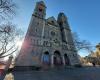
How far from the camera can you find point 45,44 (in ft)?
80.9

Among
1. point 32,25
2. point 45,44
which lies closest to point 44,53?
point 45,44

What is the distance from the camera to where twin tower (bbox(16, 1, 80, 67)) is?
20859mm

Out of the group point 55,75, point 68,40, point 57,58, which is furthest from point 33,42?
point 68,40

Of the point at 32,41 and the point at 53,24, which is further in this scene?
the point at 53,24

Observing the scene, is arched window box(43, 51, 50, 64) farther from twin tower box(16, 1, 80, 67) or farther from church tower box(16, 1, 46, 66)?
church tower box(16, 1, 46, 66)

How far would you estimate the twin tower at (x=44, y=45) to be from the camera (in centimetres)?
2086

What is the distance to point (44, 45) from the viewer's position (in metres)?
24.3

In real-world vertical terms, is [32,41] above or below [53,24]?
below

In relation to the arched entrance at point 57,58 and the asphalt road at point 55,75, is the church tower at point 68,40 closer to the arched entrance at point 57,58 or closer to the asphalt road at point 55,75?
the arched entrance at point 57,58

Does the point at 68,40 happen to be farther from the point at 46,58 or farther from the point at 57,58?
the point at 46,58

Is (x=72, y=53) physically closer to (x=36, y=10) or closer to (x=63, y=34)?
(x=63, y=34)

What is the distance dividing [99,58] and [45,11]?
30203 millimetres

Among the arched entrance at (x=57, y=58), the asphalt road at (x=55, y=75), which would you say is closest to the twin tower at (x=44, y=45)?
the arched entrance at (x=57, y=58)

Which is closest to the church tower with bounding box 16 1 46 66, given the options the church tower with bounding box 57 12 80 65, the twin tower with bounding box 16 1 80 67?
the twin tower with bounding box 16 1 80 67
